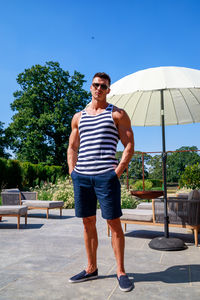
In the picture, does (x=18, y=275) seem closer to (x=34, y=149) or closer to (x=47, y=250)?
(x=47, y=250)

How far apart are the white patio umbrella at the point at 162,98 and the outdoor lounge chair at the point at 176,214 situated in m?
0.30

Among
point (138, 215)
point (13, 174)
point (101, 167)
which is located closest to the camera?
point (101, 167)

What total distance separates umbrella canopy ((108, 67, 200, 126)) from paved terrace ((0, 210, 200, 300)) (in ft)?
7.40

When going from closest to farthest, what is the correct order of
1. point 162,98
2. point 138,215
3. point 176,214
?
point 162,98
point 176,214
point 138,215

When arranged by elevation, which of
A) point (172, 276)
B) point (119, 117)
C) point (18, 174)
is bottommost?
point (172, 276)

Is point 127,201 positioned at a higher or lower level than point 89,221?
lower

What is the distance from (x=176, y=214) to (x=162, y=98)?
6.31 feet

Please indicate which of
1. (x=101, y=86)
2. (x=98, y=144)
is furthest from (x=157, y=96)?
(x=98, y=144)

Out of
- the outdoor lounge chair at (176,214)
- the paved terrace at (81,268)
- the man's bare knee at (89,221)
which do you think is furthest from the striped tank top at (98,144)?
the outdoor lounge chair at (176,214)

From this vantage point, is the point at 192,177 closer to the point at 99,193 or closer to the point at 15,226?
the point at 15,226

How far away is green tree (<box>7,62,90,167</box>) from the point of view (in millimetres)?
26406

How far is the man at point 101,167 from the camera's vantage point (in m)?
2.75

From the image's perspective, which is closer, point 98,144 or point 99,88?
point 98,144

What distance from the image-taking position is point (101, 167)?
277 cm
